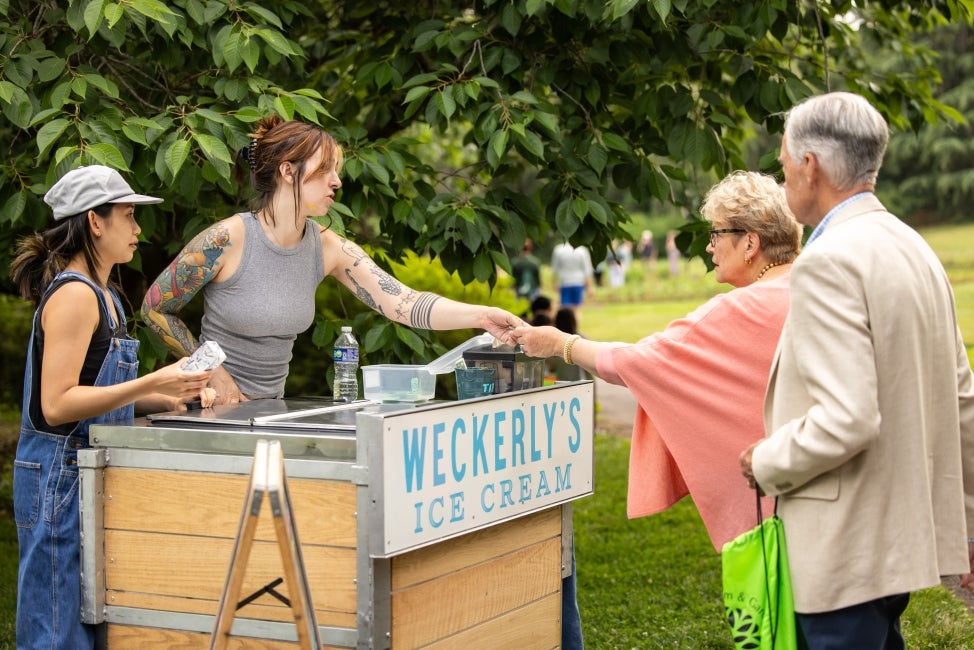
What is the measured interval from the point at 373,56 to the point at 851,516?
4.18m

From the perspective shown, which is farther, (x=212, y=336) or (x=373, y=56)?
(x=373, y=56)

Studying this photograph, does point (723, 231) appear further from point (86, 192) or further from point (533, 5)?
point (86, 192)

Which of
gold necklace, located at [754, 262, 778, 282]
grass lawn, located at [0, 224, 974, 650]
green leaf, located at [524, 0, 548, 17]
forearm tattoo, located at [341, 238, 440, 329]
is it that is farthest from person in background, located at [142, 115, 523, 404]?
grass lawn, located at [0, 224, 974, 650]

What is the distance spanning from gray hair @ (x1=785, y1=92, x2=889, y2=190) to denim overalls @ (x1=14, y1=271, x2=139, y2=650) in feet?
6.39

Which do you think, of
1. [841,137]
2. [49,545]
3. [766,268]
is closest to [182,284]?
[49,545]

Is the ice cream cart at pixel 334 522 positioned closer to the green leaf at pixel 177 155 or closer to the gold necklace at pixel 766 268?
the gold necklace at pixel 766 268

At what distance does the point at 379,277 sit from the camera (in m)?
4.31

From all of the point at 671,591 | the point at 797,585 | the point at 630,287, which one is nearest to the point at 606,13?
the point at 797,585

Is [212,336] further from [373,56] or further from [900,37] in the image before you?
[900,37]

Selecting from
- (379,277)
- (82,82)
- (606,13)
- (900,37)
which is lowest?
(379,277)

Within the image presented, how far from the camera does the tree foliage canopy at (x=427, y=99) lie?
4531mm

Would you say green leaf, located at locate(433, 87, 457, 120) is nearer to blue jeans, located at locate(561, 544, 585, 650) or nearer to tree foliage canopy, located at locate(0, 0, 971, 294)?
tree foliage canopy, located at locate(0, 0, 971, 294)

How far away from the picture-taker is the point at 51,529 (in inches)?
130

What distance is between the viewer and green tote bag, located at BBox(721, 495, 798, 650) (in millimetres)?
2742
